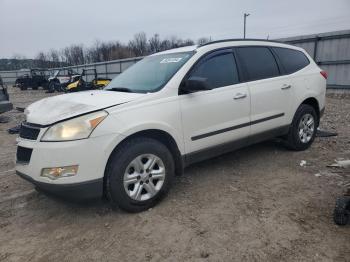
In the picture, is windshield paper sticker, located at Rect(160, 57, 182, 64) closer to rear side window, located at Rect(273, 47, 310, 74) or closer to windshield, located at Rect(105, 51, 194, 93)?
windshield, located at Rect(105, 51, 194, 93)

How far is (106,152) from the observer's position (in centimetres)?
308

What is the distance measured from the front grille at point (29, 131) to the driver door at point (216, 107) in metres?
1.57

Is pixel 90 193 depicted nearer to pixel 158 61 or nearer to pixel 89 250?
pixel 89 250

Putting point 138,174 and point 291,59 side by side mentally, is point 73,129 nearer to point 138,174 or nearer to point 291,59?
point 138,174

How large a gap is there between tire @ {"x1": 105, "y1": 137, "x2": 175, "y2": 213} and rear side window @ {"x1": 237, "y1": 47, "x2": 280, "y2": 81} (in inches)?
69.7

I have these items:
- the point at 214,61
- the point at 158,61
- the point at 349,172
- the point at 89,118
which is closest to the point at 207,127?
the point at 214,61

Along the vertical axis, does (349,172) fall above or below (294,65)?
below

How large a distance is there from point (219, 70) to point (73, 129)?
205 cm

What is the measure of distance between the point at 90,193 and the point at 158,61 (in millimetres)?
2106

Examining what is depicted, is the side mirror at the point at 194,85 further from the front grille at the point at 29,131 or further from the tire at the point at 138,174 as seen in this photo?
the front grille at the point at 29,131

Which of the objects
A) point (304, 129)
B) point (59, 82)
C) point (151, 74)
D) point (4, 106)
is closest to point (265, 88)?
point (304, 129)

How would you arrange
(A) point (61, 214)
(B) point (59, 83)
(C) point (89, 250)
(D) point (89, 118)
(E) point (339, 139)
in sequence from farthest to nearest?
(B) point (59, 83) → (E) point (339, 139) → (A) point (61, 214) → (D) point (89, 118) → (C) point (89, 250)

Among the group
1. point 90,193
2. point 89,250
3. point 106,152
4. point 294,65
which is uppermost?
point 294,65

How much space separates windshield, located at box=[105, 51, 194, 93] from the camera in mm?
3764
